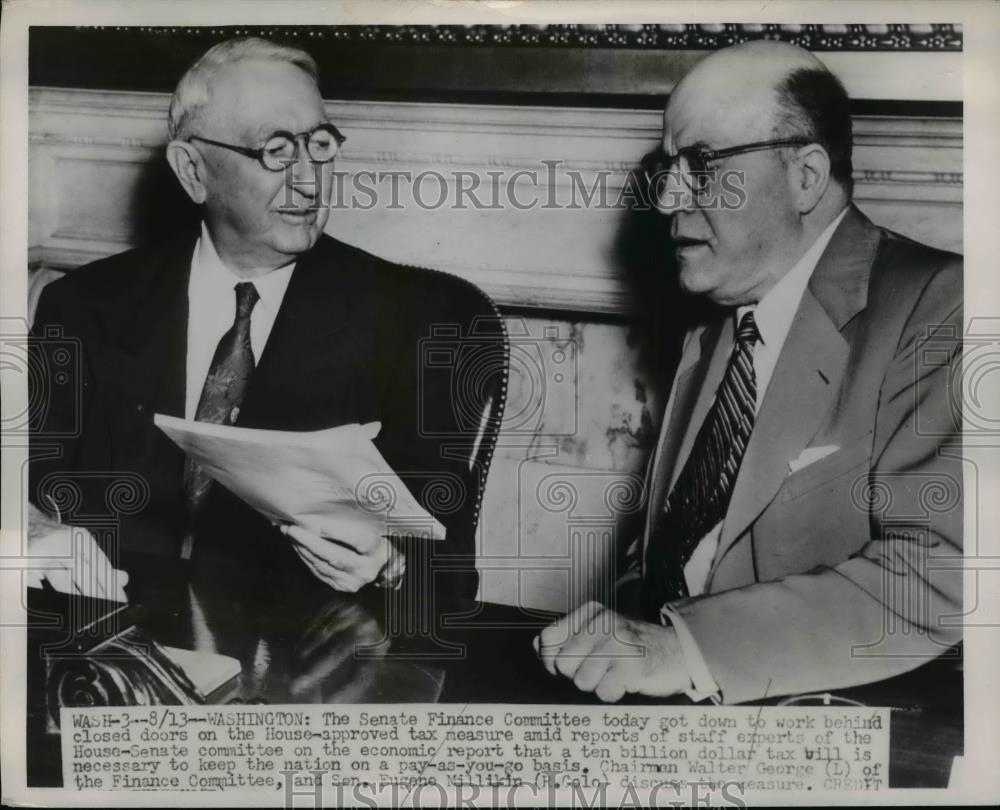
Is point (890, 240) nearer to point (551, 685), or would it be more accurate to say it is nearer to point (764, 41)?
point (764, 41)

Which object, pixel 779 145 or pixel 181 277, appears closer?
pixel 779 145

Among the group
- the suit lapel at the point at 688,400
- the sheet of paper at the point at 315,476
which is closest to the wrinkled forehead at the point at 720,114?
the suit lapel at the point at 688,400

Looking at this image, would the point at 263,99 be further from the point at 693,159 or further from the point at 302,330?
the point at 693,159

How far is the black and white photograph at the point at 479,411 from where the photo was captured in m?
1.72

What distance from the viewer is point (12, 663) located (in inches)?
70.6

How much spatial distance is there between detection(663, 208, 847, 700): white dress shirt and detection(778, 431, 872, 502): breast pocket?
13cm

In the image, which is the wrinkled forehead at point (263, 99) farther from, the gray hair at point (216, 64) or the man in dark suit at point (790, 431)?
the man in dark suit at point (790, 431)

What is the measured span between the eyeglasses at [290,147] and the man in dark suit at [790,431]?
1.84 feet

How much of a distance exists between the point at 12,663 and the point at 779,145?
5.26ft

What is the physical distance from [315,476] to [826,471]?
86 cm

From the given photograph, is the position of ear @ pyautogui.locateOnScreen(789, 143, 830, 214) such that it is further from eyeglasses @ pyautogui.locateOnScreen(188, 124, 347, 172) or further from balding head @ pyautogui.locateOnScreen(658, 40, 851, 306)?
eyeglasses @ pyautogui.locateOnScreen(188, 124, 347, 172)

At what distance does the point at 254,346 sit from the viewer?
70.5 inches

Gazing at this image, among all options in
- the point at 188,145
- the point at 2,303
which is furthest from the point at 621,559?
the point at 2,303

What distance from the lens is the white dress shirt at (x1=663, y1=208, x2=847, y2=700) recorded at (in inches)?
66.7
